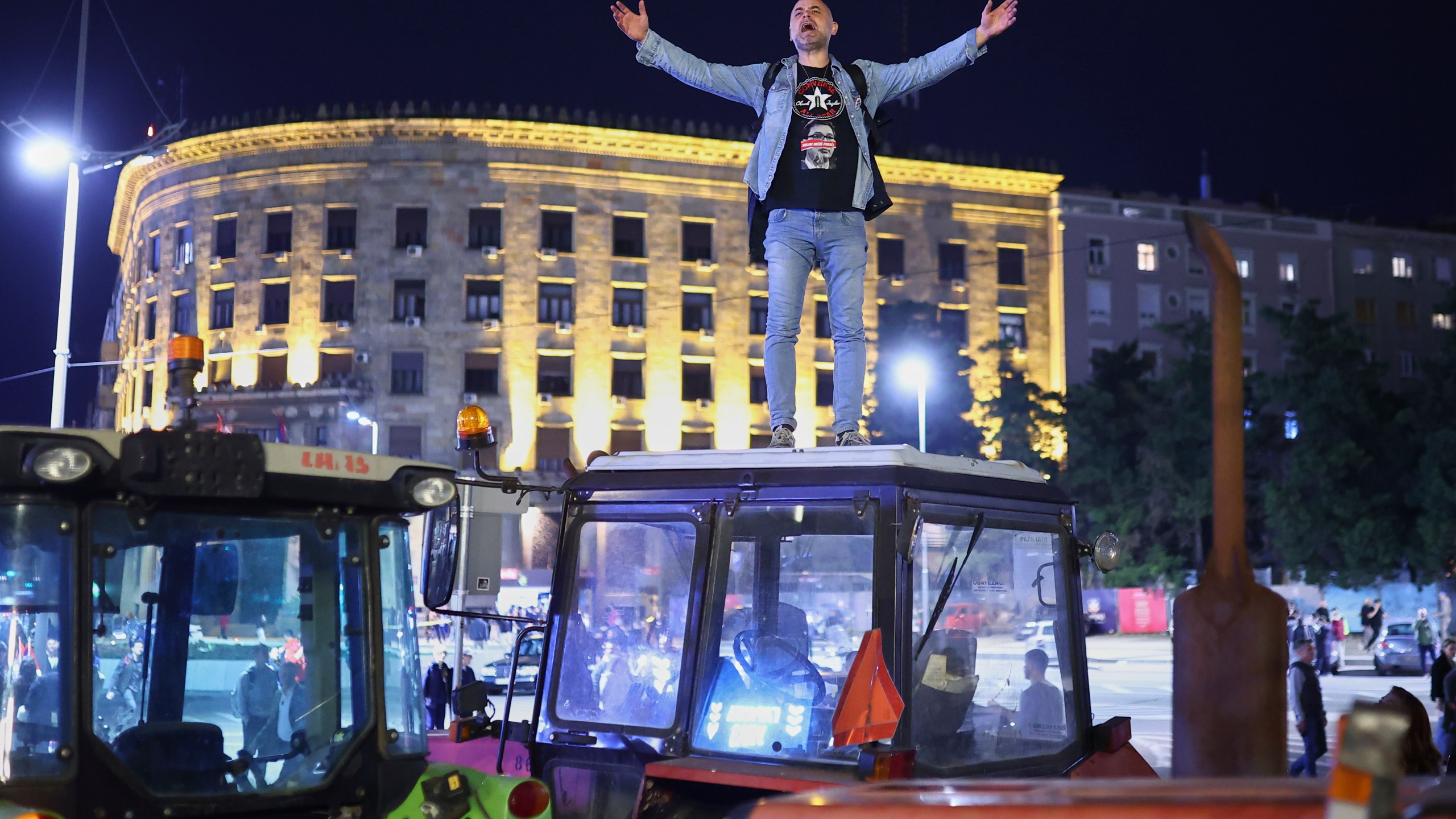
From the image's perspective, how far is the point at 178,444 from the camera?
458 centimetres

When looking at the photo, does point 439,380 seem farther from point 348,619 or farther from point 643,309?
point 348,619

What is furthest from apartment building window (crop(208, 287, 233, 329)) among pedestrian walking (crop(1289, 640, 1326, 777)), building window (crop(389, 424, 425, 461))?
pedestrian walking (crop(1289, 640, 1326, 777))

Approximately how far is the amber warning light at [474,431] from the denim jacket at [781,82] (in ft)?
6.14

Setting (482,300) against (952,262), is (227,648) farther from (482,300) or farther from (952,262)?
(952,262)

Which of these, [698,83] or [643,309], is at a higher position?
[643,309]

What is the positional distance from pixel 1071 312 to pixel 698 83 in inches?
2041

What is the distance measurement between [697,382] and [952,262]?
463 inches

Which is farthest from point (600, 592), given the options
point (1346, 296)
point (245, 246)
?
point (1346, 296)

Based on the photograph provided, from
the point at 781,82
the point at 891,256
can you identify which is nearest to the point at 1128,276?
the point at 891,256

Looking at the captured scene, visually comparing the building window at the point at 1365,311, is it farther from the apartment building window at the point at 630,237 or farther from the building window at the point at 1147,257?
the apartment building window at the point at 630,237

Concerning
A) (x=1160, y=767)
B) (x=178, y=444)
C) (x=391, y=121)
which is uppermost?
(x=391, y=121)

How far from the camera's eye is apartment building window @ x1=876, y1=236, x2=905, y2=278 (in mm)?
55531

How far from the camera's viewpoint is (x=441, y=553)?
17.4 feet

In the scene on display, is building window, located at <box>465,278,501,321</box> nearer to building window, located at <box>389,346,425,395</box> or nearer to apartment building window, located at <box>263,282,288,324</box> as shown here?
building window, located at <box>389,346,425,395</box>
